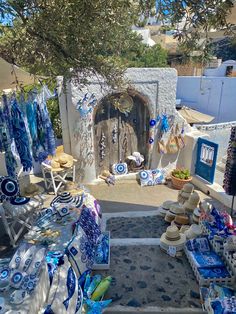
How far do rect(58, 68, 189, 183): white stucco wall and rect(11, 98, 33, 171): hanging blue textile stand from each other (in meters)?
2.45

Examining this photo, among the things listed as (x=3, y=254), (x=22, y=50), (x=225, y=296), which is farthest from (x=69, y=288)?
(x=22, y=50)

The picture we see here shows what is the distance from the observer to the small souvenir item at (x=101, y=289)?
334 cm

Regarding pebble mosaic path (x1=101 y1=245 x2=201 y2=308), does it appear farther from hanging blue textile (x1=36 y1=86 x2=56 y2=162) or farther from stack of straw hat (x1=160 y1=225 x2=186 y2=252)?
hanging blue textile (x1=36 y1=86 x2=56 y2=162)

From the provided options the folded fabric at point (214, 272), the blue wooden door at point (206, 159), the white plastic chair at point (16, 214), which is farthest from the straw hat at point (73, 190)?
the blue wooden door at point (206, 159)

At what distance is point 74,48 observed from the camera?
324cm

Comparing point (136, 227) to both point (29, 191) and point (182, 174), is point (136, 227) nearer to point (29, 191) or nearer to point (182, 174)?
point (29, 191)

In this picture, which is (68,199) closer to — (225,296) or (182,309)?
(182,309)

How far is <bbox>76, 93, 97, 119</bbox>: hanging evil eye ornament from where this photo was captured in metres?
7.53

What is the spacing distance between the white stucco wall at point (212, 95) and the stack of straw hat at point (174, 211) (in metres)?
11.5

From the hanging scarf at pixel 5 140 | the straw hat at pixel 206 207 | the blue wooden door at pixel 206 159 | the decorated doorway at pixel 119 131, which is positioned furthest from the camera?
the decorated doorway at pixel 119 131

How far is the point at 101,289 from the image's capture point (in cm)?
→ 342

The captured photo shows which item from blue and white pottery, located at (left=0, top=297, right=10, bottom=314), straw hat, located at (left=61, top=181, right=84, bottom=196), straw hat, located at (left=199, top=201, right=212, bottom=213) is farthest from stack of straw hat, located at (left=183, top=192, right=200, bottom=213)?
blue and white pottery, located at (left=0, top=297, right=10, bottom=314)

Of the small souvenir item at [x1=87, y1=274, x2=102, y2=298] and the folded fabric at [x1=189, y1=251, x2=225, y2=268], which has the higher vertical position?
the folded fabric at [x1=189, y1=251, x2=225, y2=268]

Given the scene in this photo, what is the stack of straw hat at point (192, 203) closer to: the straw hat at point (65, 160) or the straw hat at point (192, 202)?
the straw hat at point (192, 202)
